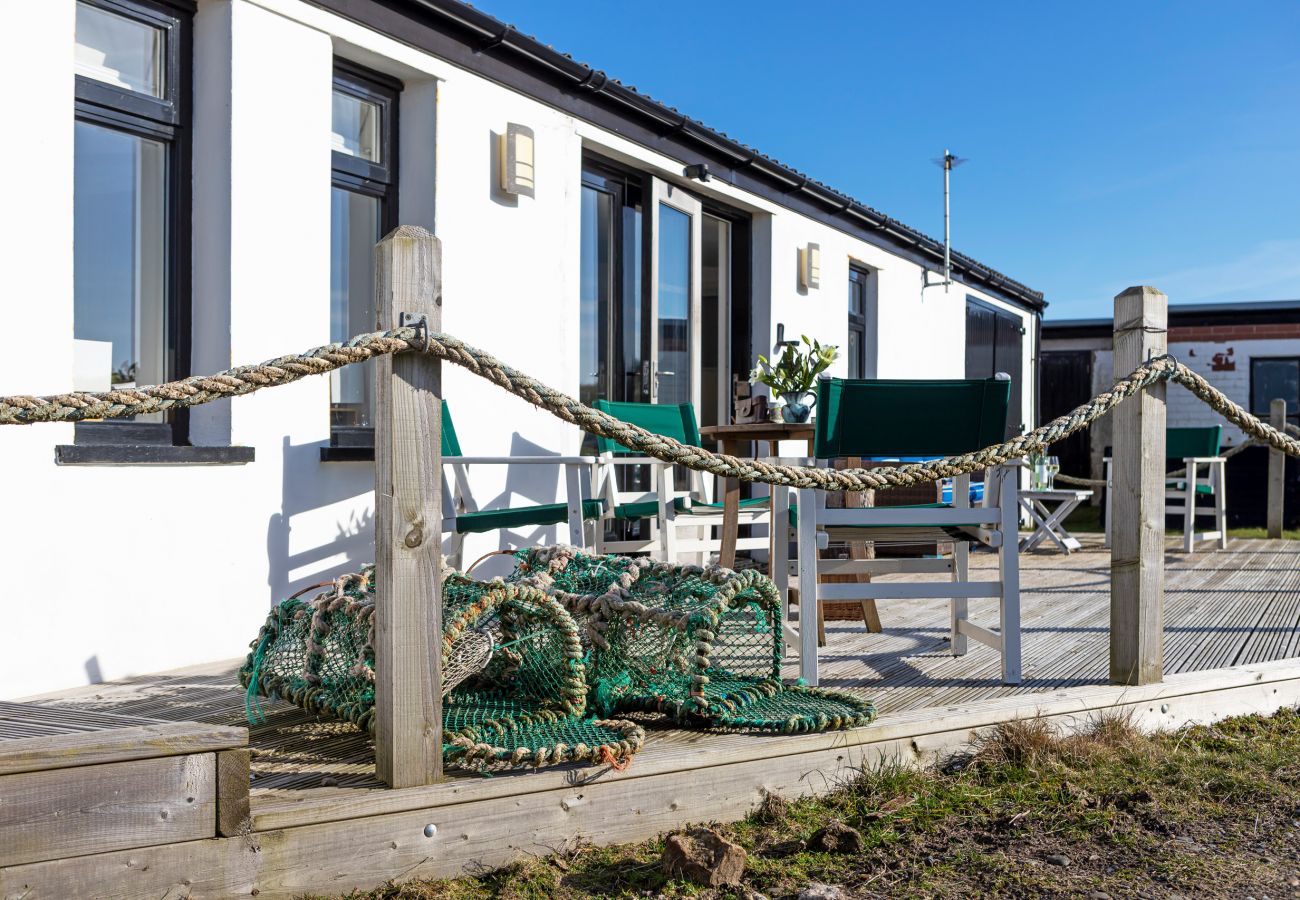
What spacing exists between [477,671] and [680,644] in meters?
0.46

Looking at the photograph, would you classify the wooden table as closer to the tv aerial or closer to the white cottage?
the white cottage

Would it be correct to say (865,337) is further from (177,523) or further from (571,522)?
(177,523)

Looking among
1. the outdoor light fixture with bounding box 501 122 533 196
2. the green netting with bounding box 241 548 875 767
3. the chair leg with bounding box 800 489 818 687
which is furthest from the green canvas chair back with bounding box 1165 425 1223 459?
the green netting with bounding box 241 548 875 767

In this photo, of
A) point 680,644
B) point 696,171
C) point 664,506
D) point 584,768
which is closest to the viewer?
point 584,768

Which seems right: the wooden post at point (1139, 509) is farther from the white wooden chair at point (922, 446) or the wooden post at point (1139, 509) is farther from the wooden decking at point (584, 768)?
the white wooden chair at point (922, 446)

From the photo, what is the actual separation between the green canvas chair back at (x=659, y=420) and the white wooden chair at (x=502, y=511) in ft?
2.18

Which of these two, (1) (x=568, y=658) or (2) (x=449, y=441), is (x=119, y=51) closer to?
(2) (x=449, y=441)

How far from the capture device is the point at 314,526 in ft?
12.6

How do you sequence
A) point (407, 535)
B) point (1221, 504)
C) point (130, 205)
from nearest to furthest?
1. point (407, 535)
2. point (130, 205)
3. point (1221, 504)

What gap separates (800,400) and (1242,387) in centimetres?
1089

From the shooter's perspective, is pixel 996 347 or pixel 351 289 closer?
pixel 351 289

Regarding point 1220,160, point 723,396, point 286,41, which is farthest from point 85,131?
point 1220,160

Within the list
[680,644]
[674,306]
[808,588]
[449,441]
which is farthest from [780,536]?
[674,306]

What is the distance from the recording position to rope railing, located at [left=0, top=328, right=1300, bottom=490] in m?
1.56
